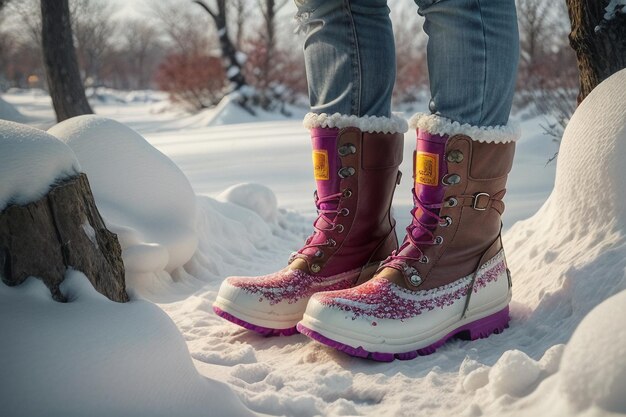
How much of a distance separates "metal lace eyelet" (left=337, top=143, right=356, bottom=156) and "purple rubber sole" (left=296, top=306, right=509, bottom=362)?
16.4 inches

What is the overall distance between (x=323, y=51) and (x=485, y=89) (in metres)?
0.42

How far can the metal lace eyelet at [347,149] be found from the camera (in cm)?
151

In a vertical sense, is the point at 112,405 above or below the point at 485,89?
below

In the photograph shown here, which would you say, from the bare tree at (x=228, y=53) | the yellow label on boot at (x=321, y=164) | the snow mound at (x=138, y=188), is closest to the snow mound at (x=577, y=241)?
the yellow label on boot at (x=321, y=164)

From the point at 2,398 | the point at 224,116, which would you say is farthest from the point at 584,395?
the point at 224,116

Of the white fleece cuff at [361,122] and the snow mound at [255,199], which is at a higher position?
the white fleece cuff at [361,122]

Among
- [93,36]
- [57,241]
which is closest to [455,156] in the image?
[57,241]

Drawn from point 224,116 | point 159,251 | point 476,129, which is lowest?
point 224,116

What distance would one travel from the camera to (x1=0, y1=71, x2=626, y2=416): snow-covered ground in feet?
2.93

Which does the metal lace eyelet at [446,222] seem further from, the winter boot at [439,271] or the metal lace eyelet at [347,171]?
the metal lace eyelet at [347,171]

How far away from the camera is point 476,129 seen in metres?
1.32

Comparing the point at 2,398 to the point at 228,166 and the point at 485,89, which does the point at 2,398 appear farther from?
the point at 228,166

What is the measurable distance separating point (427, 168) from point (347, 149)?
0.70 feet

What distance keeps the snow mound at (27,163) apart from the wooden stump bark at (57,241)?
2cm
